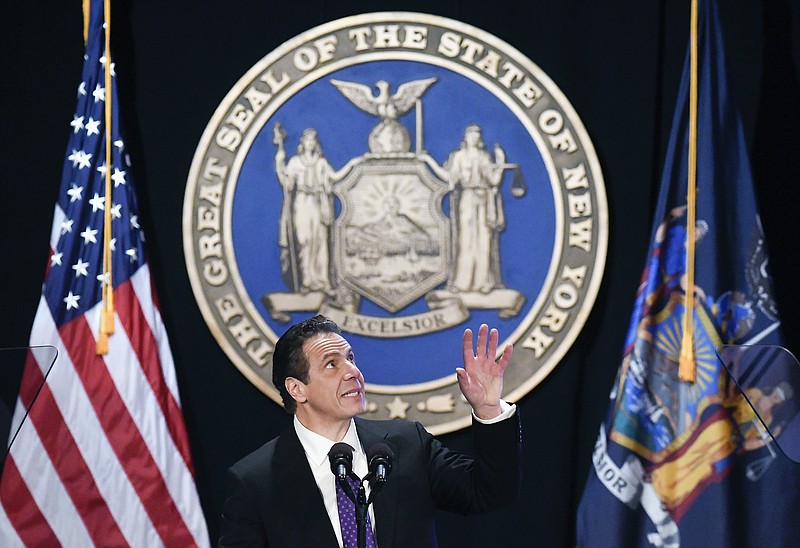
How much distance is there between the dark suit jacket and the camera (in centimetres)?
276

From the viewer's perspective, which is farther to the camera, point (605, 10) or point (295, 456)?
point (605, 10)

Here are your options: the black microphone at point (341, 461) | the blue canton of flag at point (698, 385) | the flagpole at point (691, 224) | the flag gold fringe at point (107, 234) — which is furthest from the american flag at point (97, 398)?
the flagpole at point (691, 224)

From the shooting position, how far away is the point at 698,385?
362cm

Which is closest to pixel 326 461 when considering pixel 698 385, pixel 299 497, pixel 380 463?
pixel 299 497

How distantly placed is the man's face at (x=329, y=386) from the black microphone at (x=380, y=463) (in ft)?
1.16

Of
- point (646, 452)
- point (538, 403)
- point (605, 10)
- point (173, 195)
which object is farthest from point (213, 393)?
point (605, 10)

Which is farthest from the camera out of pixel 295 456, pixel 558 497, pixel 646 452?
pixel 558 497

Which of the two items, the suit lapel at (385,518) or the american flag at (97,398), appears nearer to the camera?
the suit lapel at (385,518)

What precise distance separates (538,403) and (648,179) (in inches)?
33.4

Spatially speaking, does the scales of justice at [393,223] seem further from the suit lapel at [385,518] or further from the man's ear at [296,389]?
the suit lapel at [385,518]

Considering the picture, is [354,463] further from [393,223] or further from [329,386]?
[393,223]

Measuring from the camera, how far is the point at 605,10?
3893 millimetres

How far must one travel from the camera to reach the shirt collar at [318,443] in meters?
2.88

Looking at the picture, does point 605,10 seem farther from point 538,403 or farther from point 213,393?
point 213,393
